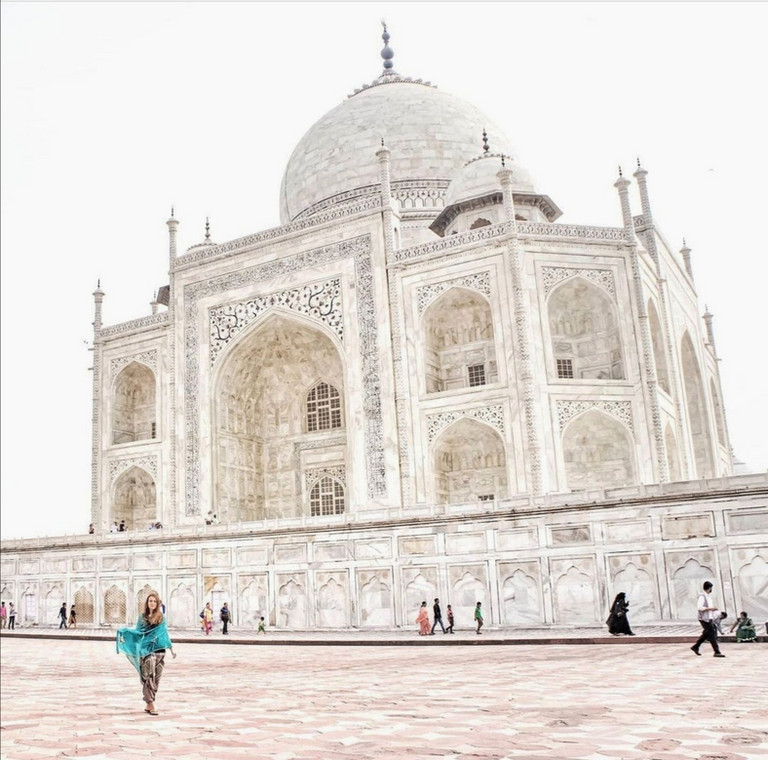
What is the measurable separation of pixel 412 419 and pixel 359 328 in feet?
9.32

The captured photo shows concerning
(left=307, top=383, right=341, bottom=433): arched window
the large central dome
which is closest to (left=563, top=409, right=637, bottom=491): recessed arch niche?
(left=307, top=383, right=341, bottom=433): arched window

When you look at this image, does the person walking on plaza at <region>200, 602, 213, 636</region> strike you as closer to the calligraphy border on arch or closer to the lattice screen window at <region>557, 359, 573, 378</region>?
the calligraphy border on arch

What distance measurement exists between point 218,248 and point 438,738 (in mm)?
21695

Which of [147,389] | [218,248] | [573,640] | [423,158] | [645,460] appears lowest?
[573,640]

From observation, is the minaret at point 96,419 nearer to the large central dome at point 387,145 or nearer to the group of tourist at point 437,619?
the large central dome at point 387,145

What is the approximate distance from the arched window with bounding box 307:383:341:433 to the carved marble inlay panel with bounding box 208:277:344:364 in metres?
3.12

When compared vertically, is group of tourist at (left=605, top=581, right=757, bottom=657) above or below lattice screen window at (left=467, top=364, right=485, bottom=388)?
below

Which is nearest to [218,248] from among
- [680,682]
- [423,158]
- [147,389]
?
[147,389]

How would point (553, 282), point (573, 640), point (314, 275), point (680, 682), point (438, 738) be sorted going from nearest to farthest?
point (438, 738) < point (680, 682) < point (573, 640) < point (553, 282) < point (314, 275)

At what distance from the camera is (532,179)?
981 inches

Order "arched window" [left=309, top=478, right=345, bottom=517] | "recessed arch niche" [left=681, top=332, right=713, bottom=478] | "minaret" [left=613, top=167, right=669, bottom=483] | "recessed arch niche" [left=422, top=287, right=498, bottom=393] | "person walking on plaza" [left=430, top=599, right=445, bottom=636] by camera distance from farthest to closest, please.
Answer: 1. "recessed arch niche" [left=681, top=332, right=713, bottom=478]
2. "arched window" [left=309, top=478, right=345, bottom=517]
3. "recessed arch niche" [left=422, top=287, right=498, bottom=393]
4. "minaret" [left=613, top=167, right=669, bottom=483]
5. "person walking on plaza" [left=430, top=599, right=445, bottom=636]

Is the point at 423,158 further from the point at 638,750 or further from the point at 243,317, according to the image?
the point at 638,750

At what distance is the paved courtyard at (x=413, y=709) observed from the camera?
4.02m

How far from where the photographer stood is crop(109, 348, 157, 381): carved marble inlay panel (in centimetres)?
2519
